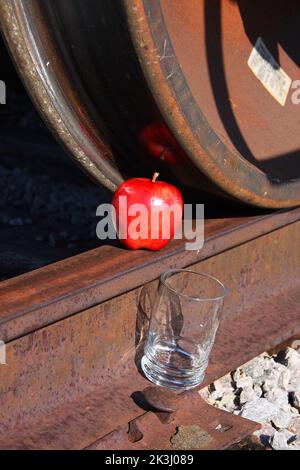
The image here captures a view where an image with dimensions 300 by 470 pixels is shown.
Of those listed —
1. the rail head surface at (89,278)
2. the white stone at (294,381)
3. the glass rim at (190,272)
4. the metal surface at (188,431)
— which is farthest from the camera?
the white stone at (294,381)

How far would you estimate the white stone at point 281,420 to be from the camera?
10.8ft

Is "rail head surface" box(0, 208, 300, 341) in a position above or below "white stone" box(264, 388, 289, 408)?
above

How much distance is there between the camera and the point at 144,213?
343 cm

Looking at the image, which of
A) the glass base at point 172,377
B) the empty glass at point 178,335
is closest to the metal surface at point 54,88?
the empty glass at point 178,335

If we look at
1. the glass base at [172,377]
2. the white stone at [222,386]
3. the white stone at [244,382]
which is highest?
the glass base at [172,377]

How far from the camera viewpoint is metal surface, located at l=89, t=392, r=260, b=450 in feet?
9.77

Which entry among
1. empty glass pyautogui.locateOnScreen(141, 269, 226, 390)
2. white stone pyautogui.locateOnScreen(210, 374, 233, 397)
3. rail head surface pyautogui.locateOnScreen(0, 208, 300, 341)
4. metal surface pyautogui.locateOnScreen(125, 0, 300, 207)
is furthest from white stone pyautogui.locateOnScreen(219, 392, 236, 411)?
metal surface pyautogui.locateOnScreen(125, 0, 300, 207)

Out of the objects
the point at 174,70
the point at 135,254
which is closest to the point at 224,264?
the point at 135,254

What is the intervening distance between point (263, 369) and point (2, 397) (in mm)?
1072

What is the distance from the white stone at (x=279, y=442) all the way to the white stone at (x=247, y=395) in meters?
0.24

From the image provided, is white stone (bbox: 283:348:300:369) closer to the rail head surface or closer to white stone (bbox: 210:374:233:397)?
white stone (bbox: 210:374:233:397)

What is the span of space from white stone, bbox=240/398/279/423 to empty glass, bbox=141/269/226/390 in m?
0.17

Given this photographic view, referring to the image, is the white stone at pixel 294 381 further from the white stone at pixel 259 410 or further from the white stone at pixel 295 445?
the white stone at pixel 295 445

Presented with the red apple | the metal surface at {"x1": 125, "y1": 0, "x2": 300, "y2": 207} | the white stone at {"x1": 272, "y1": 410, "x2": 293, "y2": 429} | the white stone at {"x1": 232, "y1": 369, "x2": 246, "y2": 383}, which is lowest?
the white stone at {"x1": 272, "y1": 410, "x2": 293, "y2": 429}
